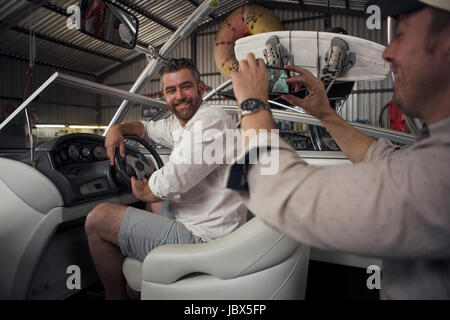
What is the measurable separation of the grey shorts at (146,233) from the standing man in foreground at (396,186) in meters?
0.75

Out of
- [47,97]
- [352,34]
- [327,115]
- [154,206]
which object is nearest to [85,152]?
[154,206]

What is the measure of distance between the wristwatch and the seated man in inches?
24.8

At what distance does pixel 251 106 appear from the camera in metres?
0.58

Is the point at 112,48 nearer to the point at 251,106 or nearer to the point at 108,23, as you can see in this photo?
the point at 108,23

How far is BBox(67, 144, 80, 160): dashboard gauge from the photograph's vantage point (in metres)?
1.51

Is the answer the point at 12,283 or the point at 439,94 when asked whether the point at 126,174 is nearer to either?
the point at 12,283

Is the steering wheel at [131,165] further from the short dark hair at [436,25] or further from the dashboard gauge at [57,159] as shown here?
the short dark hair at [436,25]

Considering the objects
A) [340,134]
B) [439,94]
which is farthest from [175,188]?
[439,94]

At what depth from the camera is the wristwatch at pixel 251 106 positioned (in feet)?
1.91

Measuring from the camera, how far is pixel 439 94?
539mm

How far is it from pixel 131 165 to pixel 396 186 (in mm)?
1426

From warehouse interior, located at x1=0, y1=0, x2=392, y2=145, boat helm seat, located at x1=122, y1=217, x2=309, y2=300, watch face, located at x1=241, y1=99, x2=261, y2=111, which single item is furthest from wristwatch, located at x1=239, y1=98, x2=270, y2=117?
warehouse interior, located at x1=0, y1=0, x2=392, y2=145

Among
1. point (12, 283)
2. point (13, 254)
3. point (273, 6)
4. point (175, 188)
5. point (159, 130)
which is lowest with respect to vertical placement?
point (12, 283)
